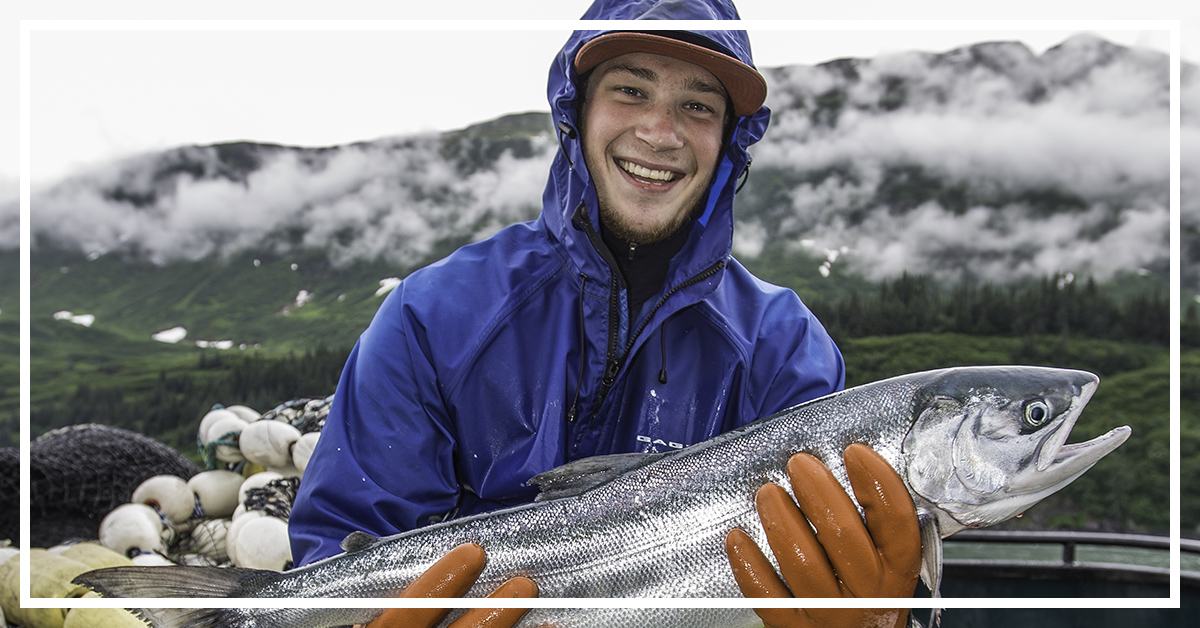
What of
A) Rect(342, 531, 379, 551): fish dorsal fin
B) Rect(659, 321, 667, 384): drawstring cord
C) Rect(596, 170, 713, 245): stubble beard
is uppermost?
Rect(596, 170, 713, 245): stubble beard

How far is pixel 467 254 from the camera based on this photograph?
2850mm

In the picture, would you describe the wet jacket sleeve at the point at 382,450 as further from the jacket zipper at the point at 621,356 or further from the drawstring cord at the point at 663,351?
the drawstring cord at the point at 663,351

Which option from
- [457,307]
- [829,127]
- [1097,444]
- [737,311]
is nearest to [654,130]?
[737,311]

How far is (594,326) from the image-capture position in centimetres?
269

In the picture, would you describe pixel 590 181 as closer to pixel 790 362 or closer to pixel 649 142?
pixel 649 142

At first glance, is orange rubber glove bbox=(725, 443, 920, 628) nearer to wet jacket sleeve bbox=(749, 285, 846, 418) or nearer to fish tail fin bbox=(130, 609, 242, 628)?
wet jacket sleeve bbox=(749, 285, 846, 418)

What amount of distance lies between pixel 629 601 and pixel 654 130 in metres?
1.73

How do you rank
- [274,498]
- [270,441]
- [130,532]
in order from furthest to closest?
[270,441] < [274,498] < [130,532]

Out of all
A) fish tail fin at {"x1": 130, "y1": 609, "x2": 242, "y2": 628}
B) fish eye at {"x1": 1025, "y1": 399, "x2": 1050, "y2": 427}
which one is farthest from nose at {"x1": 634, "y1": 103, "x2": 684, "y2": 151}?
fish tail fin at {"x1": 130, "y1": 609, "x2": 242, "y2": 628}

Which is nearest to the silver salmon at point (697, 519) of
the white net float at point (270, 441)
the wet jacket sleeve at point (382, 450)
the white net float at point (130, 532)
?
the wet jacket sleeve at point (382, 450)

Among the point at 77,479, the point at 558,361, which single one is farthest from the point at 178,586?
the point at 77,479

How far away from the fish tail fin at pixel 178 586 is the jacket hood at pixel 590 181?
1.52 meters

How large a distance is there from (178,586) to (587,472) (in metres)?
1.20

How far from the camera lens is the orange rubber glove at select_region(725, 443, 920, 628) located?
6.22 feet
